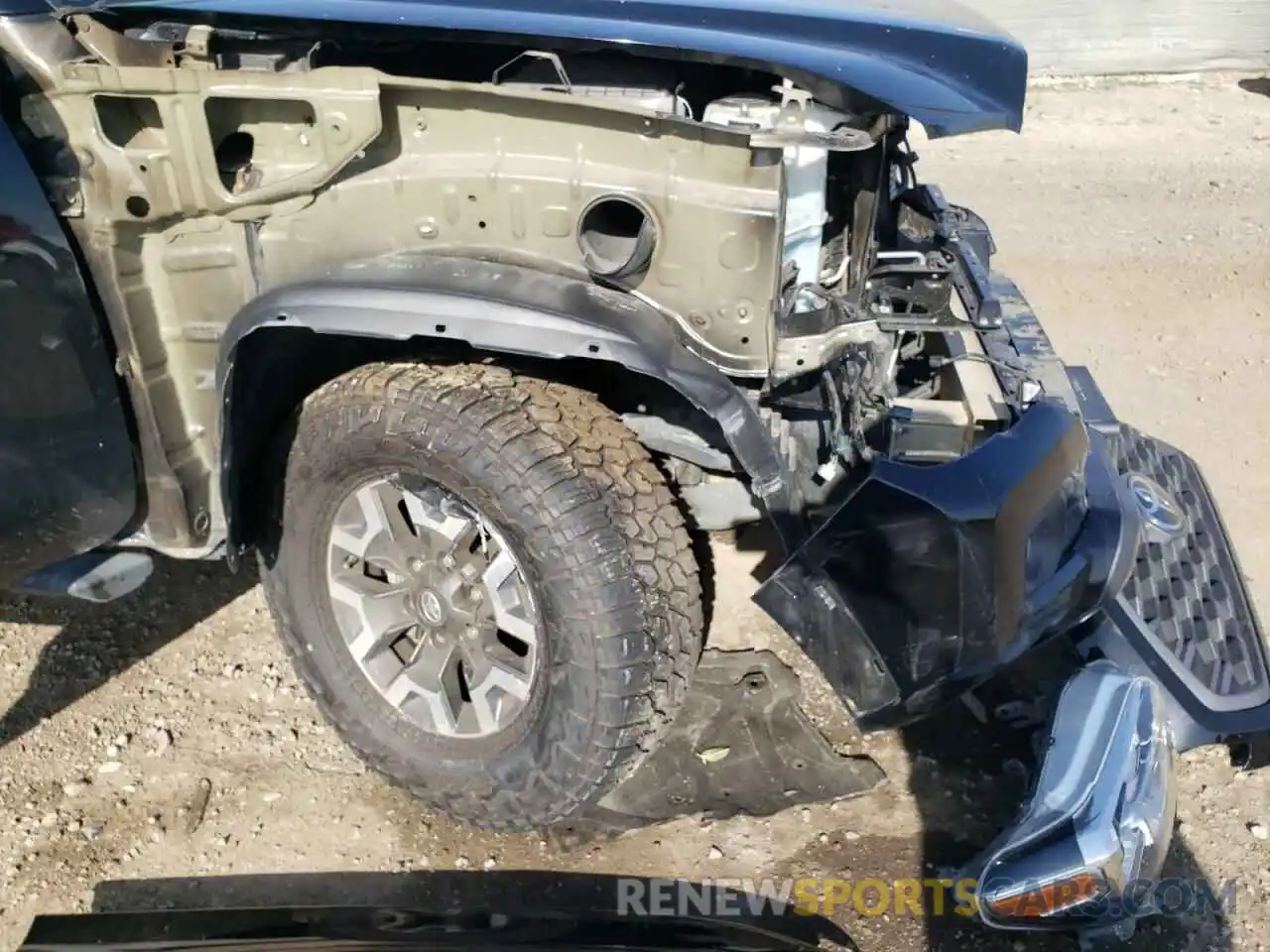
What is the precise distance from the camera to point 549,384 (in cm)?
254

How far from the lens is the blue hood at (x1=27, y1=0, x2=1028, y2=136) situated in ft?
7.62

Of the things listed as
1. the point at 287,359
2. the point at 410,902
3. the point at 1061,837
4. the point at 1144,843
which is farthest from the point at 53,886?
the point at 1144,843

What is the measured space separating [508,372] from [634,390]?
1.22ft

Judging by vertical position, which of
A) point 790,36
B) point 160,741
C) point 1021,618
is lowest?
point 160,741

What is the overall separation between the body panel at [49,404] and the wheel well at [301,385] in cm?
30

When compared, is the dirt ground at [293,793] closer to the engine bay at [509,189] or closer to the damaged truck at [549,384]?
the damaged truck at [549,384]

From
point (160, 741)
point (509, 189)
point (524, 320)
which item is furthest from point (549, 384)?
point (160, 741)

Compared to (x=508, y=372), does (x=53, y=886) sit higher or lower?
lower

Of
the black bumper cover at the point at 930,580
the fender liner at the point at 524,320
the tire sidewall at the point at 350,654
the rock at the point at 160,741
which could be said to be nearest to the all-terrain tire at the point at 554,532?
the tire sidewall at the point at 350,654

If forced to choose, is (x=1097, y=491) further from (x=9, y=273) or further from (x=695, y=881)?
(x=9, y=273)

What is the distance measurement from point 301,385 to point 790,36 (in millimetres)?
1414

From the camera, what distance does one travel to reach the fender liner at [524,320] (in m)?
2.27

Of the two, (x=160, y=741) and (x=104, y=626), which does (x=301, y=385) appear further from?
(x=104, y=626)

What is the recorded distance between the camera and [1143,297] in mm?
5387
